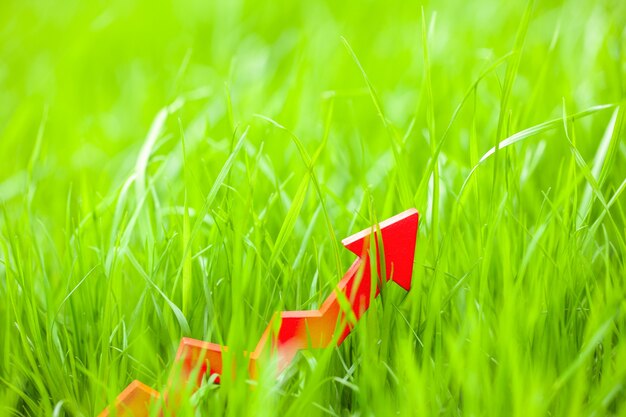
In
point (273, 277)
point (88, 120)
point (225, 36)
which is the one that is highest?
point (225, 36)

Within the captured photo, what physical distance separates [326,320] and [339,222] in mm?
366

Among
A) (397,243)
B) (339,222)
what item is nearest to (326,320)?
(397,243)

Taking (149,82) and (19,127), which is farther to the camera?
(149,82)

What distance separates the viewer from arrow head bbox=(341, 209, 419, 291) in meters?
0.91

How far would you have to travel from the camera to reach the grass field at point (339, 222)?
2.98 ft

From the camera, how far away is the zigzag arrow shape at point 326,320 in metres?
0.88

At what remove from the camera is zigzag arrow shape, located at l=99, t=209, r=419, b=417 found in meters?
0.88

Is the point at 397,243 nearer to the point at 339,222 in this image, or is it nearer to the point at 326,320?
the point at 326,320

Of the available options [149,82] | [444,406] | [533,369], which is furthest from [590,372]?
[149,82]

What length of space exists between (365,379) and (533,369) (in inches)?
8.3

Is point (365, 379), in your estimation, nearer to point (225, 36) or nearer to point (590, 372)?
point (590, 372)

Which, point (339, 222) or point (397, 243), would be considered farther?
point (339, 222)

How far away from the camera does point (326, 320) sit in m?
0.90

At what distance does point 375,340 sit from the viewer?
0.95 m
